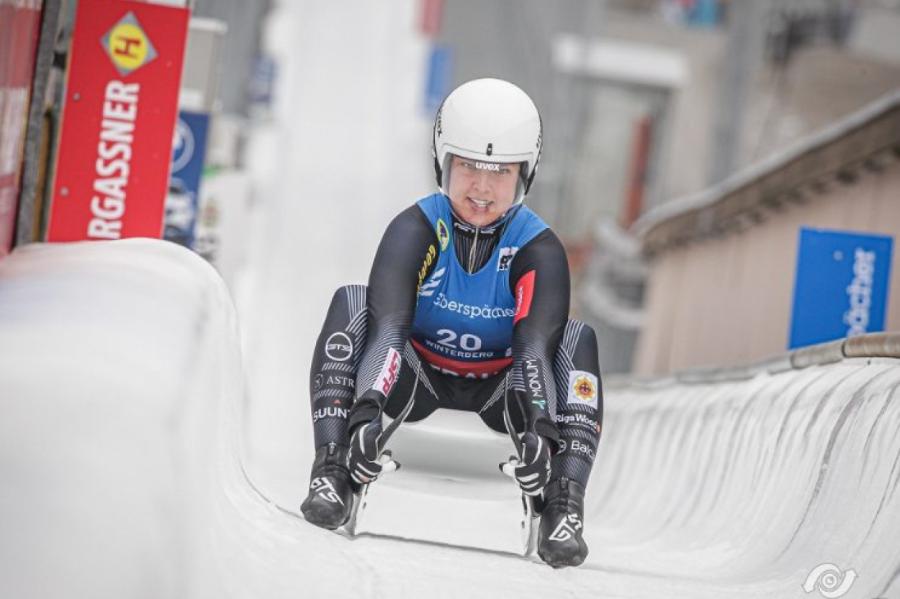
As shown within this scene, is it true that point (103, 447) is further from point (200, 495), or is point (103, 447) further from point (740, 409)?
point (740, 409)

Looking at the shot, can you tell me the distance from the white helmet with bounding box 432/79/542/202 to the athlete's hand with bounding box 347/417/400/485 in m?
0.79

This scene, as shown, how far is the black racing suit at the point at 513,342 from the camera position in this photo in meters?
3.30

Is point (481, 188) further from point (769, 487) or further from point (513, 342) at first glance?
point (769, 487)

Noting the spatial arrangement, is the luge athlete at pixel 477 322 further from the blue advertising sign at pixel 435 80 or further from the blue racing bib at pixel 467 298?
the blue advertising sign at pixel 435 80

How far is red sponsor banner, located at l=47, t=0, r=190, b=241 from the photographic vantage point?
15.3 feet

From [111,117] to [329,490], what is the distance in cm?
214

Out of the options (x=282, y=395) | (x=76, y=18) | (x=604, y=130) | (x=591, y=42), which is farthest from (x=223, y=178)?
(x=604, y=130)

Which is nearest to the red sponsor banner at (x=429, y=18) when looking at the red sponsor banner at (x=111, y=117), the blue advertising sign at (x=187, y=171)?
the blue advertising sign at (x=187, y=171)

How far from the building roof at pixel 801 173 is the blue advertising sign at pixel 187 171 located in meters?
3.83

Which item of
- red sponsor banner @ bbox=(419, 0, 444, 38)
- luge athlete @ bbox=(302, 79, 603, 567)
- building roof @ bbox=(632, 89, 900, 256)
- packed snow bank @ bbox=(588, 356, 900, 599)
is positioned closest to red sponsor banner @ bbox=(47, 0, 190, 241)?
luge athlete @ bbox=(302, 79, 603, 567)

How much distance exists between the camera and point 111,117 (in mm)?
4680

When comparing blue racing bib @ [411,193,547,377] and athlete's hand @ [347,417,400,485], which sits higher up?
blue racing bib @ [411,193,547,377]

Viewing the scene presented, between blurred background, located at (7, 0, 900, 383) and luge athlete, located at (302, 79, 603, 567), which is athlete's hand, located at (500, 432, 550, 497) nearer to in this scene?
luge athlete, located at (302, 79, 603, 567)

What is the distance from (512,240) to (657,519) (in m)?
1.72
